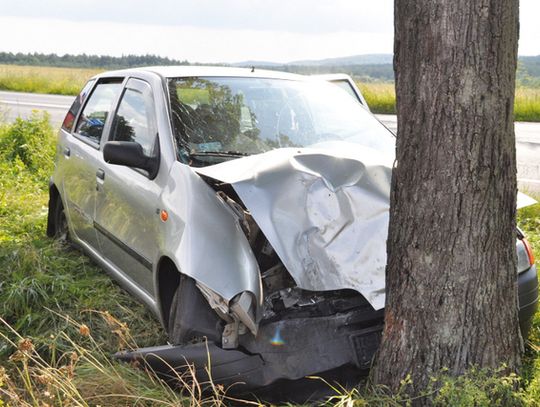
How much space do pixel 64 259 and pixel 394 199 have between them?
323 cm

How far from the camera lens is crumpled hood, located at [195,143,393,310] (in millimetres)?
3379

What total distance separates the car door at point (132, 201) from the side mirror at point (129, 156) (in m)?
0.08

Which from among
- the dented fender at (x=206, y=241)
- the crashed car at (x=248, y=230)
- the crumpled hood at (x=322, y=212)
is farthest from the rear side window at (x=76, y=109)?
the crumpled hood at (x=322, y=212)

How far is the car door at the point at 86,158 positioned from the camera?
504 cm

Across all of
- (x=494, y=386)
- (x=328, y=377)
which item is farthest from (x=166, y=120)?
(x=494, y=386)

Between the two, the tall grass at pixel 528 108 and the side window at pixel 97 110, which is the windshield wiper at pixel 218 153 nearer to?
the side window at pixel 97 110

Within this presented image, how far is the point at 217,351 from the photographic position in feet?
10.9

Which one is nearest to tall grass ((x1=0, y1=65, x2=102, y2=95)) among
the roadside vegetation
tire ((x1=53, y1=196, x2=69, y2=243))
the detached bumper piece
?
the roadside vegetation

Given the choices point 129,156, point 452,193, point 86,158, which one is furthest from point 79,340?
point 452,193

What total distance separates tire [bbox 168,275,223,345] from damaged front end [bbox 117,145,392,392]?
0.13 ft

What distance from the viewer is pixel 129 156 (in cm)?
398

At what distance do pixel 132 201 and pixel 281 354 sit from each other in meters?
1.47

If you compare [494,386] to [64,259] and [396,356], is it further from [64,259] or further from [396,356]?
[64,259]

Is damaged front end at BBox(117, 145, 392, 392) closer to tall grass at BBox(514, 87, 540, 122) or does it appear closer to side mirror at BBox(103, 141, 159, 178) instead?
side mirror at BBox(103, 141, 159, 178)
